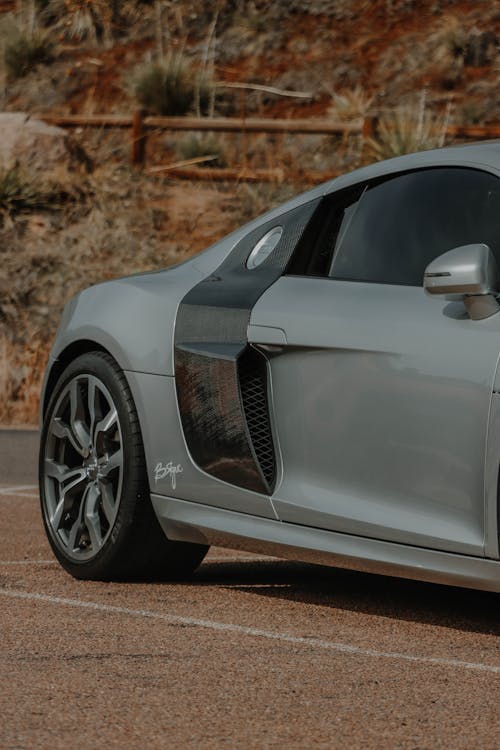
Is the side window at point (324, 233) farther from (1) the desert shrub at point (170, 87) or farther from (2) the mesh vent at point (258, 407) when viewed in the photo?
(1) the desert shrub at point (170, 87)

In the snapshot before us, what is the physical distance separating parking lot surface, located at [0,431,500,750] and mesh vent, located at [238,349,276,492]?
53cm

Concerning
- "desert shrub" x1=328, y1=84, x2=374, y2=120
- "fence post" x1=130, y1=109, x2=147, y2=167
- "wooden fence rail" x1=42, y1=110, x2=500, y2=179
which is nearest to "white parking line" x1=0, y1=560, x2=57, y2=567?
"wooden fence rail" x1=42, y1=110, x2=500, y2=179

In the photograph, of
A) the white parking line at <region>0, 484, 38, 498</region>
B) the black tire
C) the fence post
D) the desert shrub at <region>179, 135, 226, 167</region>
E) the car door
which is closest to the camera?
the car door

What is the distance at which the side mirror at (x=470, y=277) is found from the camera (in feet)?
15.6

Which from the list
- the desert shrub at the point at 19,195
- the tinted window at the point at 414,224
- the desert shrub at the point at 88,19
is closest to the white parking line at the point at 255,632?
the tinted window at the point at 414,224

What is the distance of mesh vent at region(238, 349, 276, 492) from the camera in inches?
217

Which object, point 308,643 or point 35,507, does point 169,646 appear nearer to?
point 308,643

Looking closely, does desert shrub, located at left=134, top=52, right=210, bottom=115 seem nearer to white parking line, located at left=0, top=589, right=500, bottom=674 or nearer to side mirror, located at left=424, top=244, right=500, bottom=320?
white parking line, located at left=0, top=589, right=500, bottom=674

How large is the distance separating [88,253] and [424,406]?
53.1ft

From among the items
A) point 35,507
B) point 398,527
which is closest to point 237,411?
point 398,527

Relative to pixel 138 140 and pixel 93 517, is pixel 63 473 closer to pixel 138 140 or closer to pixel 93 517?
pixel 93 517

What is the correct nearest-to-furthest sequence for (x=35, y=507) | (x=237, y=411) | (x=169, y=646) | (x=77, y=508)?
1. (x=169, y=646)
2. (x=237, y=411)
3. (x=77, y=508)
4. (x=35, y=507)

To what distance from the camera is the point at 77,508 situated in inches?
246
